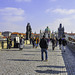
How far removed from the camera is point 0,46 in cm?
1856

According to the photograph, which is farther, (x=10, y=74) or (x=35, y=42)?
(x=35, y=42)

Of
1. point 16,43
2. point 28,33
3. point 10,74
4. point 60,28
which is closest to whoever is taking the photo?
point 10,74

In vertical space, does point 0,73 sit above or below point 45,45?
below

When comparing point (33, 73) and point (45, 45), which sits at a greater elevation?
point (45, 45)

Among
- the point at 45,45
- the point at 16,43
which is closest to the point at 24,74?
the point at 45,45

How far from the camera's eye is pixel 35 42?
2155cm

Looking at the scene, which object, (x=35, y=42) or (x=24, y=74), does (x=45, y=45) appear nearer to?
(x=24, y=74)

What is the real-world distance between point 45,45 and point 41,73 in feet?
12.0

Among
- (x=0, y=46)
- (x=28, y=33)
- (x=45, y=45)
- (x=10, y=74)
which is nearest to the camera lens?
(x=10, y=74)

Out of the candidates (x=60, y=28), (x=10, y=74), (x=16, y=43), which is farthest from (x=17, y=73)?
(x=60, y=28)

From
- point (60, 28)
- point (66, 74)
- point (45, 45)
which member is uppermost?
point (60, 28)

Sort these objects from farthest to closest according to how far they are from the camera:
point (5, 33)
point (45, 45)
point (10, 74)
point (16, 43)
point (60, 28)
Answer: point (5, 33), point (60, 28), point (16, 43), point (45, 45), point (10, 74)

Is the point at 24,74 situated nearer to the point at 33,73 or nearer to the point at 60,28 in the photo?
the point at 33,73

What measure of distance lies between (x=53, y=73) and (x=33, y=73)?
0.83 meters
